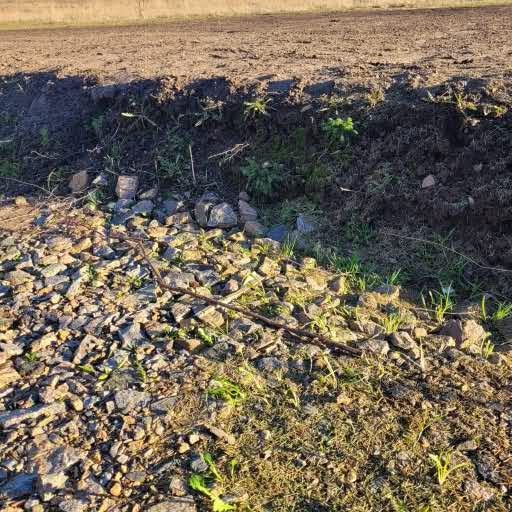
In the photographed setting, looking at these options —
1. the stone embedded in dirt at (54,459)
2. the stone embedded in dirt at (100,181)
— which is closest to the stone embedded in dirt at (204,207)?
the stone embedded in dirt at (100,181)

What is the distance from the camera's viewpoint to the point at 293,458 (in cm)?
227

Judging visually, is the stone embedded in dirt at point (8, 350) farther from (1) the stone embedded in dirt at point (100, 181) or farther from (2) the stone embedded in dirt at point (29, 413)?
(1) the stone embedded in dirt at point (100, 181)

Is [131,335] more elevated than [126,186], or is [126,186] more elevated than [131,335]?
[126,186]

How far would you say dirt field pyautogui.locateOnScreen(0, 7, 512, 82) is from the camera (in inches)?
201

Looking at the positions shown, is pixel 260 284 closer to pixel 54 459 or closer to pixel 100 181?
pixel 54 459

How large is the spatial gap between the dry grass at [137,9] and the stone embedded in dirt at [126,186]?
934cm

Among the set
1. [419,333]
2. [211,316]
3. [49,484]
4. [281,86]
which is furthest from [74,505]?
[281,86]

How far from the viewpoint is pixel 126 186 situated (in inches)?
172

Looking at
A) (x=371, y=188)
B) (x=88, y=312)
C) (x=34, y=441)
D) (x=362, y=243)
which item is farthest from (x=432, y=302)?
(x=34, y=441)

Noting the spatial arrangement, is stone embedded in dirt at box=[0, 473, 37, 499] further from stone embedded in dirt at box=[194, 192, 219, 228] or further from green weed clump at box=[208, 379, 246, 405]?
stone embedded in dirt at box=[194, 192, 219, 228]

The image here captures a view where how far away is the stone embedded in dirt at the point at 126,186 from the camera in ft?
14.2

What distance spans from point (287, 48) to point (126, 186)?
3263mm

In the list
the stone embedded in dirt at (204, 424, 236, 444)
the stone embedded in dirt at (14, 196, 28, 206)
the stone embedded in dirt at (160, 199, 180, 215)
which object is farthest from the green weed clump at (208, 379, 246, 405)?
the stone embedded in dirt at (14, 196, 28, 206)

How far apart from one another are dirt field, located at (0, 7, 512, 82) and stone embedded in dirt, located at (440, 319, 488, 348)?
2162mm
